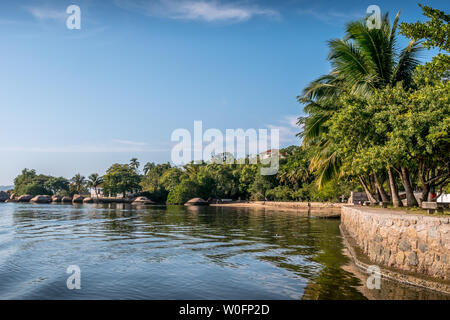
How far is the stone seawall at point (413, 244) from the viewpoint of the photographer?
870 centimetres

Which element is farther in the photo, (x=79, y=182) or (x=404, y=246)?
(x=79, y=182)

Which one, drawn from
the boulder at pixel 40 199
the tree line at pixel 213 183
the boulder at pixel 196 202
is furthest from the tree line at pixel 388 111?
the boulder at pixel 40 199

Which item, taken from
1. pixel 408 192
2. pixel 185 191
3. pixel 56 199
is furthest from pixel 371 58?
pixel 56 199

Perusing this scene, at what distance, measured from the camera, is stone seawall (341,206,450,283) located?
28.5ft

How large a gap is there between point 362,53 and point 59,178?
426 ft

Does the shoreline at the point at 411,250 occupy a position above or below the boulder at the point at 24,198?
above

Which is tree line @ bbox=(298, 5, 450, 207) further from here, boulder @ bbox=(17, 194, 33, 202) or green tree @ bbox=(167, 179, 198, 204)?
boulder @ bbox=(17, 194, 33, 202)

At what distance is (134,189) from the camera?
107125 mm

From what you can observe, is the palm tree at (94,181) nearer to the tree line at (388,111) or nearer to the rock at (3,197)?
Result: the rock at (3,197)

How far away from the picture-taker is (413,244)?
9.54 m

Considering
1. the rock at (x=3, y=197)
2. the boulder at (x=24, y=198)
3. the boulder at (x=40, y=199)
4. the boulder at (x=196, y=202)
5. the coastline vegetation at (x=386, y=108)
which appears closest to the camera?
the coastline vegetation at (x=386, y=108)

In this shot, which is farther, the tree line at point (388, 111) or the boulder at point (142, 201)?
the boulder at point (142, 201)

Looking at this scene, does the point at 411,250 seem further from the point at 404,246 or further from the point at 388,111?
the point at 388,111

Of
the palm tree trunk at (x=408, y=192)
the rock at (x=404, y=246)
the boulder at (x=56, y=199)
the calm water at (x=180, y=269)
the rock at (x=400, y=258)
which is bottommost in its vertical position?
the boulder at (x=56, y=199)
